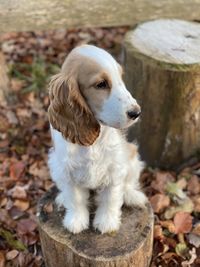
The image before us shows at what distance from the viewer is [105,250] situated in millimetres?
2918

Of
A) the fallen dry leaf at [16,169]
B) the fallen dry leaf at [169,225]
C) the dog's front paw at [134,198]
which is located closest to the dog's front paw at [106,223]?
the dog's front paw at [134,198]

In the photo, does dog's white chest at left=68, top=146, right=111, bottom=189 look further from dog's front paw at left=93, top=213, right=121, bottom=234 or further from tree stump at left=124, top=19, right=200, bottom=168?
tree stump at left=124, top=19, right=200, bottom=168

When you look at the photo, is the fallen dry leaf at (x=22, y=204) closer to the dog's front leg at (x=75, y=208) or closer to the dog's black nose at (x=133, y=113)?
the dog's front leg at (x=75, y=208)

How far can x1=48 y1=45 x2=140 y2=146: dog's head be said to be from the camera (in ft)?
7.78

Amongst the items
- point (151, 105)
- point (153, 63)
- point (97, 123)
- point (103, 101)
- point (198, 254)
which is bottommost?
point (198, 254)

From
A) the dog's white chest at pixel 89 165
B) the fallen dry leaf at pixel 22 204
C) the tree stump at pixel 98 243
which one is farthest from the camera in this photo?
the fallen dry leaf at pixel 22 204

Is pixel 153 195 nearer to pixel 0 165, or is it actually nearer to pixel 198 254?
pixel 198 254

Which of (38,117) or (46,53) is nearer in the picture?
(38,117)

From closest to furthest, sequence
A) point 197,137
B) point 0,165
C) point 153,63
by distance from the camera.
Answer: point 153,63, point 197,137, point 0,165

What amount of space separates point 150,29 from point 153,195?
57.8 inches

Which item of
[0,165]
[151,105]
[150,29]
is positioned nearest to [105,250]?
[151,105]

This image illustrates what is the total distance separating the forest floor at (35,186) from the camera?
3.52 metres

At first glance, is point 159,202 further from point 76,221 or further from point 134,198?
point 76,221

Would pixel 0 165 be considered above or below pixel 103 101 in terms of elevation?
below
